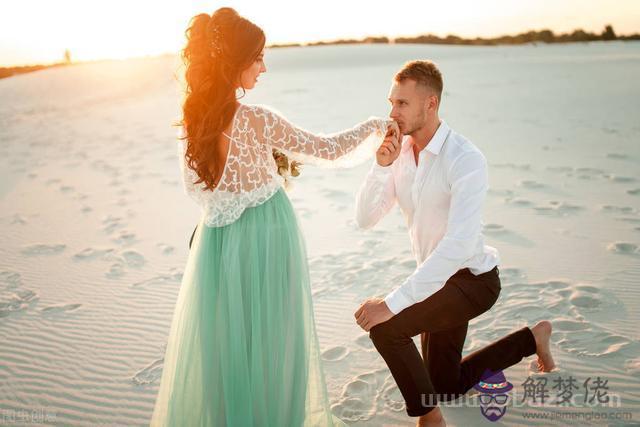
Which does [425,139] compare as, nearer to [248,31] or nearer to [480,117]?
[248,31]

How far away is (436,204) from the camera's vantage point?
3037 mm

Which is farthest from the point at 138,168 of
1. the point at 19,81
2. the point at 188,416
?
the point at 19,81

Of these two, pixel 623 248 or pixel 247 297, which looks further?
pixel 623 248

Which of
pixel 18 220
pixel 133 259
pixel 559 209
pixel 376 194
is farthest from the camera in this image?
pixel 18 220

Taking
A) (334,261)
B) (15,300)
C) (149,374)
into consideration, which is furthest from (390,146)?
(15,300)

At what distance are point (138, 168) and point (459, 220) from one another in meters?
8.78

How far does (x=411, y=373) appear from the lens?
9.33 feet

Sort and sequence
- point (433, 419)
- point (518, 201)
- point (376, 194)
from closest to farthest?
point (433, 419), point (376, 194), point (518, 201)

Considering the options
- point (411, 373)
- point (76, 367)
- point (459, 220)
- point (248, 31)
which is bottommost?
point (76, 367)

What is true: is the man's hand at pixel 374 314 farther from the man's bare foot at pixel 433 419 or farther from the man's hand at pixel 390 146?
the man's hand at pixel 390 146

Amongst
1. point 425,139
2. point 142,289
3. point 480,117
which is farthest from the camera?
point 480,117

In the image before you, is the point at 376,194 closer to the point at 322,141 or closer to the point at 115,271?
the point at 322,141

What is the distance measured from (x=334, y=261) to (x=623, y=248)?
2.77 metres

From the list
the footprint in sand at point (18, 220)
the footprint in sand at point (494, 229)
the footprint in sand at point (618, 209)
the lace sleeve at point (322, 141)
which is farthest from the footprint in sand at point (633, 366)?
the footprint in sand at point (18, 220)
